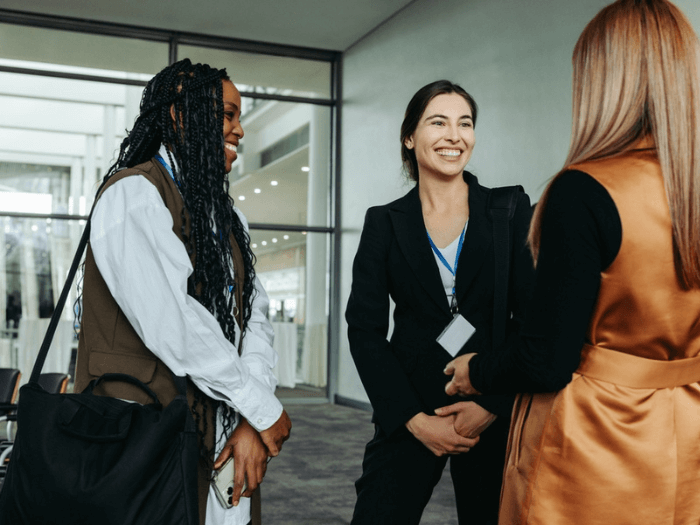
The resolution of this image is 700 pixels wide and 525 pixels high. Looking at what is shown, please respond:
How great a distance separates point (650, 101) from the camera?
1.19 meters

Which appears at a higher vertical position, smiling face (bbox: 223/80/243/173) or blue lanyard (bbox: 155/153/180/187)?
smiling face (bbox: 223/80/243/173)

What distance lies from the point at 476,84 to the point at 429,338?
6147 millimetres

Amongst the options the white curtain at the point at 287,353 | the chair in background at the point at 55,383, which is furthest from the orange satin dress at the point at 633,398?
the white curtain at the point at 287,353

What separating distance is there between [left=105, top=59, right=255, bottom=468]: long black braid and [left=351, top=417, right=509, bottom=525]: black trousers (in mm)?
467

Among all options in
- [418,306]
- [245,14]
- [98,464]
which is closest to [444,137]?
[418,306]

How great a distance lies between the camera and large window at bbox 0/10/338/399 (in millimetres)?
9359

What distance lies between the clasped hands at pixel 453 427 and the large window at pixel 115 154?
27.7ft

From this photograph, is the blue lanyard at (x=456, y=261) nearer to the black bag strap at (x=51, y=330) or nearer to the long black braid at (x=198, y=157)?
the long black braid at (x=198, y=157)

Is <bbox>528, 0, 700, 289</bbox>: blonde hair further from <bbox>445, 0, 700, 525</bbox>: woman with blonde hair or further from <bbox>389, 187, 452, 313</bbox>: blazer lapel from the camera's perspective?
<bbox>389, 187, 452, 313</bbox>: blazer lapel

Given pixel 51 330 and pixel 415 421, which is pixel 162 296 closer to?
pixel 51 330

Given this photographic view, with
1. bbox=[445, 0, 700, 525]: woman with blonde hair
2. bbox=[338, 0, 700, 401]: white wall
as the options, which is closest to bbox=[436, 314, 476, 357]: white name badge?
bbox=[445, 0, 700, 525]: woman with blonde hair

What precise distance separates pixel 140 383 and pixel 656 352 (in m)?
0.93

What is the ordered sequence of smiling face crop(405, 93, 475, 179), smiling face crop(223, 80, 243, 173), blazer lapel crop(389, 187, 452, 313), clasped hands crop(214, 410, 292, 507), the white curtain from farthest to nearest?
the white curtain < smiling face crop(405, 93, 475, 179) < blazer lapel crop(389, 187, 452, 313) < smiling face crop(223, 80, 243, 173) < clasped hands crop(214, 410, 292, 507)

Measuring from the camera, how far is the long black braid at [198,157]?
1581mm
